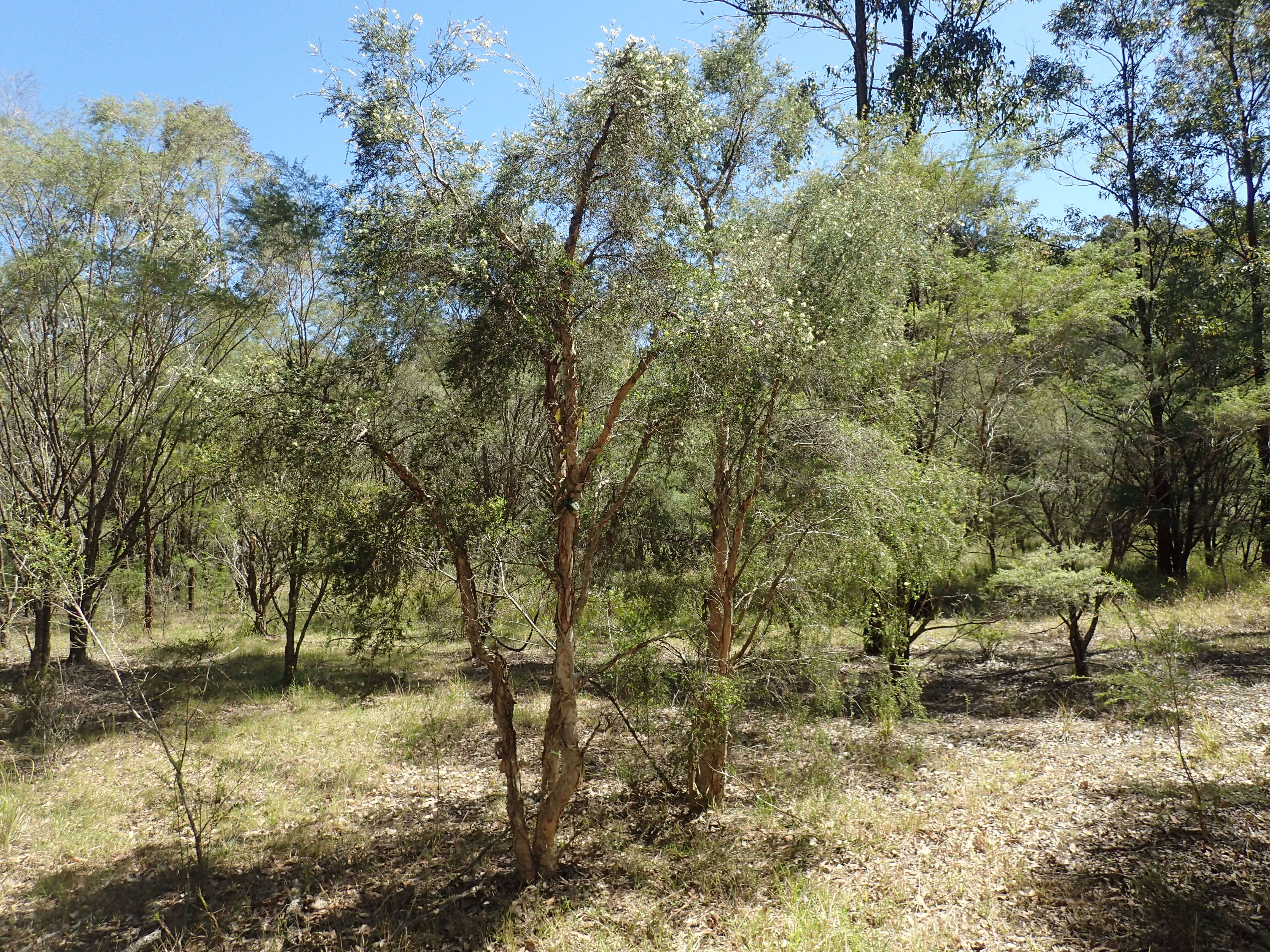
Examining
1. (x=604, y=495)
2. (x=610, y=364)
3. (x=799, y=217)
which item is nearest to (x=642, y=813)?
(x=604, y=495)

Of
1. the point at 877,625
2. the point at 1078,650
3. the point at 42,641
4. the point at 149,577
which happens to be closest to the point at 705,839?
the point at 877,625

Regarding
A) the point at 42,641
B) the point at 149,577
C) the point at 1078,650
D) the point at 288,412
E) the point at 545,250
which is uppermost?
the point at 545,250

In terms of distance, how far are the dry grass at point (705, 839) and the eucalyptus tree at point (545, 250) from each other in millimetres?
1231

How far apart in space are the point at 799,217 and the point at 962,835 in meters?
5.66

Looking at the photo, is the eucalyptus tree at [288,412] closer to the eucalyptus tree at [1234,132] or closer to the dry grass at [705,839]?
the dry grass at [705,839]

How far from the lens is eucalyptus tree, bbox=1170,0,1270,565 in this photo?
1338cm

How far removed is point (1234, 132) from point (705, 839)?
16593 millimetres

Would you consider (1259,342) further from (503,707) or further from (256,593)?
(256,593)

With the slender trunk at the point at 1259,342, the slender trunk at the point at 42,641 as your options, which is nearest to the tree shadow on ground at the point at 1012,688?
the slender trunk at the point at 1259,342

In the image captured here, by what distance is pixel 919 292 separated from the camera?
43.4 feet

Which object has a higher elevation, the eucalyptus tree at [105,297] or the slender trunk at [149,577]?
the eucalyptus tree at [105,297]

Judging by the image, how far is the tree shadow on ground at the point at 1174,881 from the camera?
15.5ft

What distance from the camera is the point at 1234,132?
14.5 m

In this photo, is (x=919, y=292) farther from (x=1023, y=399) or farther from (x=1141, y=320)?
(x=1141, y=320)
